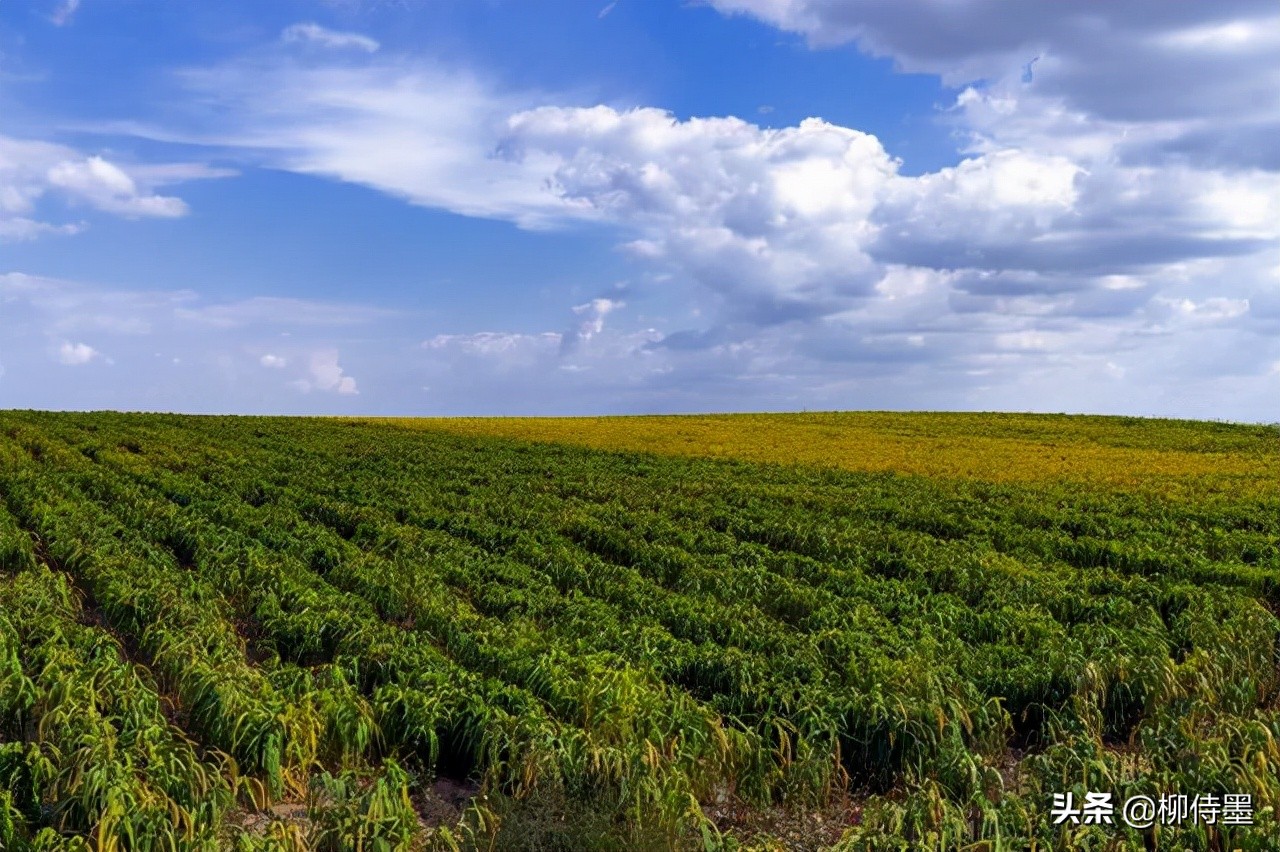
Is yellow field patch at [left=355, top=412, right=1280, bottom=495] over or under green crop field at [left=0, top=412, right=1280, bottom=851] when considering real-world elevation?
over

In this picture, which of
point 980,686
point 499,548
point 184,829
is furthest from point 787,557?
point 184,829

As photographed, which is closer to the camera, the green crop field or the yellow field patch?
the green crop field

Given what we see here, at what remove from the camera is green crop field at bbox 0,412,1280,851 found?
25.1 ft

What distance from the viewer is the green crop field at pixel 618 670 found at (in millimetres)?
7641

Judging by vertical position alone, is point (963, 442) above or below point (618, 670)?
above

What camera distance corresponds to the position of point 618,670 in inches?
409

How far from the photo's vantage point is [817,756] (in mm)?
8844

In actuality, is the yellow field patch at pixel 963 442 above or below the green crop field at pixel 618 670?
above

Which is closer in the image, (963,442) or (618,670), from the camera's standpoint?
(618,670)

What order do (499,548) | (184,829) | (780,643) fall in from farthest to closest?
(499,548)
(780,643)
(184,829)

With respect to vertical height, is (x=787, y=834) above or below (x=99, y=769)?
below

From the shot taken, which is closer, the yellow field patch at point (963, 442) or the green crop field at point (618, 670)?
the green crop field at point (618, 670)

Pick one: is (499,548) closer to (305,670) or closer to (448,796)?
(305,670)

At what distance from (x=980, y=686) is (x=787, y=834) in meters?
3.39
